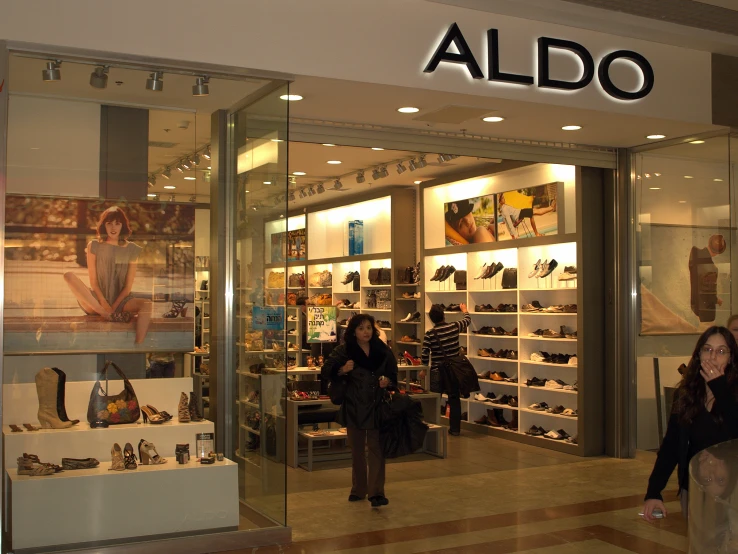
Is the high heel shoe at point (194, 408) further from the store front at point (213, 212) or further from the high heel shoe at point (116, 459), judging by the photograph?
the high heel shoe at point (116, 459)

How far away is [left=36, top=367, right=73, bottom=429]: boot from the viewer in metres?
5.17

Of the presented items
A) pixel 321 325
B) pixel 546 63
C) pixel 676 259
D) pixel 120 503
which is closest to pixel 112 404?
pixel 120 503

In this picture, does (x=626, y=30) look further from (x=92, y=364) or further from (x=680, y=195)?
(x=92, y=364)

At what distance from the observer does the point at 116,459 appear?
5.41 meters

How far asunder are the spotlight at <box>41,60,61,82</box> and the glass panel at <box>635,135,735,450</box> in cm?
593

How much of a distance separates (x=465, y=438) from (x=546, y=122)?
178 inches

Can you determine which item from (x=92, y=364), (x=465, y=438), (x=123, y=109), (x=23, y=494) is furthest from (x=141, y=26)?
(x=465, y=438)

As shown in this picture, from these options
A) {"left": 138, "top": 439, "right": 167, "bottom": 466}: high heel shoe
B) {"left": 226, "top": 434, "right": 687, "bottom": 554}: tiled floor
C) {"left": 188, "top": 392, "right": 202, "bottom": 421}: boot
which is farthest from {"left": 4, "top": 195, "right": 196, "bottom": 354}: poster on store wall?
{"left": 226, "top": 434, "right": 687, "bottom": 554}: tiled floor

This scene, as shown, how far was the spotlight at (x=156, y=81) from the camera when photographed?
5488 mm

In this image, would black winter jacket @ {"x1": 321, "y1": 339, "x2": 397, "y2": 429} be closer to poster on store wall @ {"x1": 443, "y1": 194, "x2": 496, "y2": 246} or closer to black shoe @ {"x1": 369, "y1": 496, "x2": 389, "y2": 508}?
black shoe @ {"x1": 369, "y1": 496, "x2": 389, "y2": 508}

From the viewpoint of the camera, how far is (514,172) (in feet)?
34.5

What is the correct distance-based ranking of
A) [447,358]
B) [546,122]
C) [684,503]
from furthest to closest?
[447,358]
[546,122]
[684,503]

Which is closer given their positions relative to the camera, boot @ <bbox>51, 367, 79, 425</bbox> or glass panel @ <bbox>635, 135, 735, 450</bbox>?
boot @ <bbox>51, 367, 79, 425</bbox>

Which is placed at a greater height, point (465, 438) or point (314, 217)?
point (314, 217)
